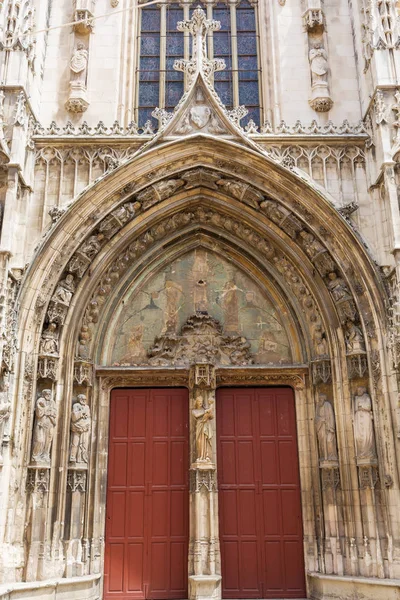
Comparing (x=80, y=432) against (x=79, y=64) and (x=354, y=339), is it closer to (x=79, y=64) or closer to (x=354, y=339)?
(x=354, y=339)

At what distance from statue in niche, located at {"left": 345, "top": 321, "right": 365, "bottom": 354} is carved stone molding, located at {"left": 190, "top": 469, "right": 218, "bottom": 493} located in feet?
9.80

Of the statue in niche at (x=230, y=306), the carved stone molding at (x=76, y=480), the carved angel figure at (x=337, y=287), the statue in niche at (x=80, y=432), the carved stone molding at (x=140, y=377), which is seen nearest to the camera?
the carved stone molding at (x=76, y=480)

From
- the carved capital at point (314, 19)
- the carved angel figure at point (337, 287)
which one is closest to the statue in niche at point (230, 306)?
the carved angel figure at point (337, 287)

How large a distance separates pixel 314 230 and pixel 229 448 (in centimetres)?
397

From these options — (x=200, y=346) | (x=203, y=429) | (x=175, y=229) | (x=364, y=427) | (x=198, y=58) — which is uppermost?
(x=198, y=58)

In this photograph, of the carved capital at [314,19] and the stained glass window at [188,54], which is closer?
the carved capital at [314,19]

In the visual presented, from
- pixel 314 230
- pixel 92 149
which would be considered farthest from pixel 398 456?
pixel 92 149

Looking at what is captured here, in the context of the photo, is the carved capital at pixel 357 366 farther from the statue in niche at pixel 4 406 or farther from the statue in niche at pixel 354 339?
the statue in niche at pixel 4 406

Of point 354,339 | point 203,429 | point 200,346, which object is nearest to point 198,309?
point 200,346

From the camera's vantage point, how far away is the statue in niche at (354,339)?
10.1 meters

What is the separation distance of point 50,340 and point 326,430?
4664 millimetres

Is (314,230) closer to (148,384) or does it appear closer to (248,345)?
(248,345)

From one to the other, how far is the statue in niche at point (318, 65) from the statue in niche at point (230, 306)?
13.4 ft

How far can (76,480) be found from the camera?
32.6 ft
